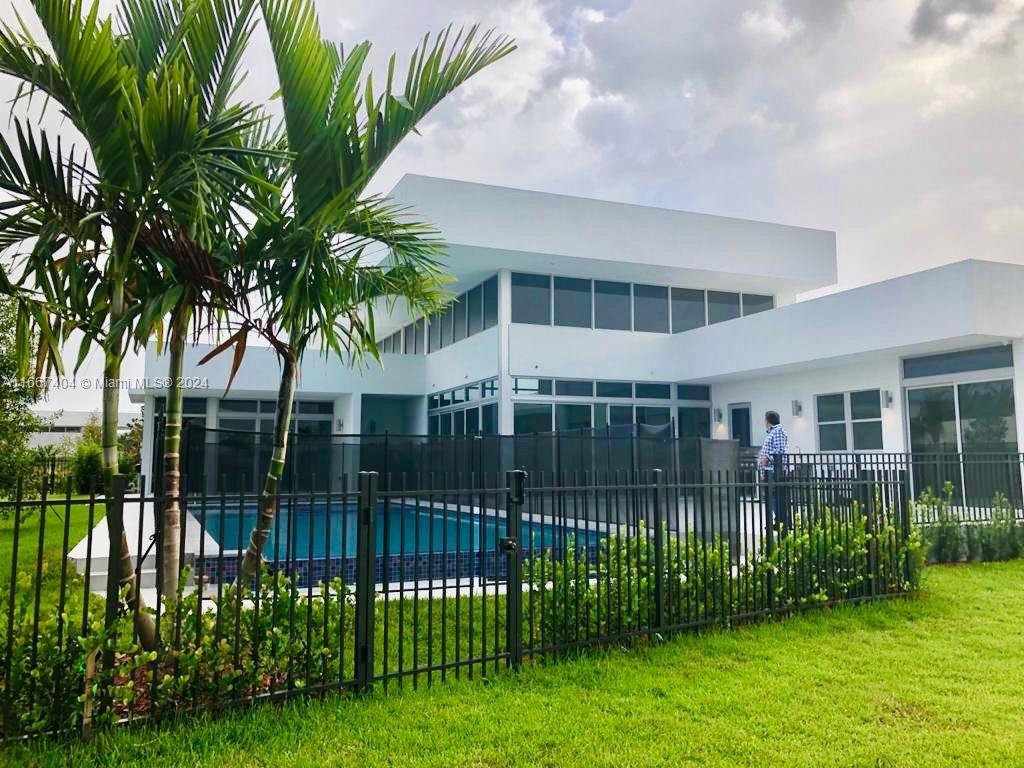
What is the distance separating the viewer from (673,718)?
385cm

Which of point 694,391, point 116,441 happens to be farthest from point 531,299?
point 116,441

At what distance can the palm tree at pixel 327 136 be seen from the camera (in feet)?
13.5

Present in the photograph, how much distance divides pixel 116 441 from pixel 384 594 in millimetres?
1688

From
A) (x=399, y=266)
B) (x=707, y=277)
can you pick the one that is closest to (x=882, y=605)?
(x=399, y=266)

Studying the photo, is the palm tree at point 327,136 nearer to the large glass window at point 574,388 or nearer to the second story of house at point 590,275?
the second story of house at point 590,275

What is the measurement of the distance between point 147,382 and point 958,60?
17.8 metres

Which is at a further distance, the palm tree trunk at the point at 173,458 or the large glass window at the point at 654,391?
the large glass window at the point at 654,391

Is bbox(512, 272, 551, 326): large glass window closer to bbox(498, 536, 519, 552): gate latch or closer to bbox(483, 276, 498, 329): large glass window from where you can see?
bbox(483, 276, 498, 329): large glass window

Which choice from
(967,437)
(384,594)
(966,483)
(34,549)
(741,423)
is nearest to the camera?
(384,594)

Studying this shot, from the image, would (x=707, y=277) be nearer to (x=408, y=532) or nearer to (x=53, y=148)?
(x=408, y=532)

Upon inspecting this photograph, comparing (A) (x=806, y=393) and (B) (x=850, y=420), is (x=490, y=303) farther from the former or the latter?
(B) (x=850, y=420)

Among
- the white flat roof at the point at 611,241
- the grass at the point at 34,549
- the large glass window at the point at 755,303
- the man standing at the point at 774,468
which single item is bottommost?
the grass at the point at 34,549

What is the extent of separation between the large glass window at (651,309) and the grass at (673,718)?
1295cm

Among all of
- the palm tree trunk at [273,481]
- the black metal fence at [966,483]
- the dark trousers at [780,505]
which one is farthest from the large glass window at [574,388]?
the palm tree trunk at [273,481]
